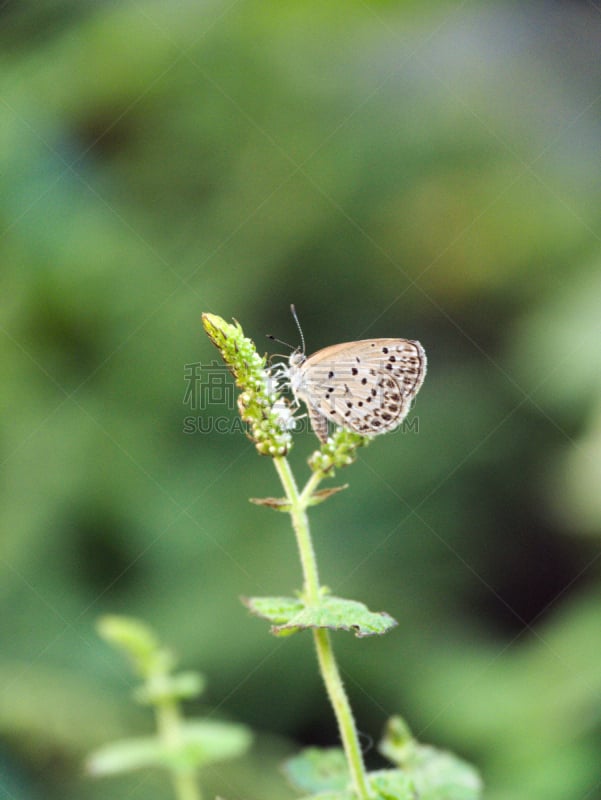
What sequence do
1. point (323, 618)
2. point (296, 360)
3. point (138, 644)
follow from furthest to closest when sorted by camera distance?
point (296, 360) → point (138, 644) → point (323, 618)

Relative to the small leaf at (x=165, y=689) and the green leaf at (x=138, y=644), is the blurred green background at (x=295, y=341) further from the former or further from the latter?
the green leaf at (x=138, y=644)

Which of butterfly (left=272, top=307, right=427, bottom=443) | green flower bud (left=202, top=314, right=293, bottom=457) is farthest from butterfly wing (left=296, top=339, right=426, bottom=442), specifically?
green flower bud (left=202, top=314, right=293, bottom=457)

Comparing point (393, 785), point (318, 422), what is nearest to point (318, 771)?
point (393, 785)

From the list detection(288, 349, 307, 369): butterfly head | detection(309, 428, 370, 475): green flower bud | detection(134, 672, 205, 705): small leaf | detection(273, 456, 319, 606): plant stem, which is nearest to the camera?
detection(273, 456, 319, 606): plant stem

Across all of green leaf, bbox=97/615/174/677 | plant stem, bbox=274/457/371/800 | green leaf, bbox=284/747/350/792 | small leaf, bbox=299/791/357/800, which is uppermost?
plant stem, bbox=274/457/371/800

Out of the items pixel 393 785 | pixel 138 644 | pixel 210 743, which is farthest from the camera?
pixel 210 743

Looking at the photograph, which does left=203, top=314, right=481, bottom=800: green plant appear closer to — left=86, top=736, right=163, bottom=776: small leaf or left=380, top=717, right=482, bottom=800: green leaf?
left=380, top=717, right=482, bottom=800: green leaf

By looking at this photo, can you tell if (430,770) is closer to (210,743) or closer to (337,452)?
(210,743)
